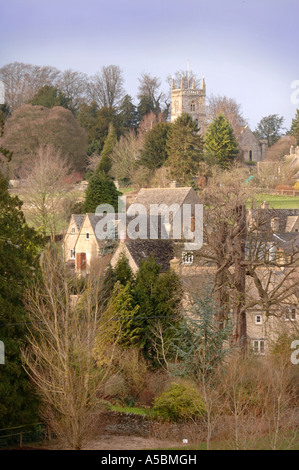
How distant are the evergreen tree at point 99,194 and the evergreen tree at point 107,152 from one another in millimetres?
9408

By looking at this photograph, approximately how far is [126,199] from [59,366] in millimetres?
34452

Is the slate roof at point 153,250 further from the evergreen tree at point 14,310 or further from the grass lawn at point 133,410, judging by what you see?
the evergreen tree at point 14,310

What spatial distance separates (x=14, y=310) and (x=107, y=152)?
46.4 meters

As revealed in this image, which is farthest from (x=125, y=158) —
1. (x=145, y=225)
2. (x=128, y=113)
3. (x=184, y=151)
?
(x=145, y=225)

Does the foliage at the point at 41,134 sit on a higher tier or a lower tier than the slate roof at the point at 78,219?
higher

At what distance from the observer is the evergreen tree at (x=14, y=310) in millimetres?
16156

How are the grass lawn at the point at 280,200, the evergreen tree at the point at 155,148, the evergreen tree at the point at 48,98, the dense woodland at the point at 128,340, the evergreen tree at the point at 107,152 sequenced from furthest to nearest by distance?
the evergreen tree at the point at 48,98, the evergreen tree at the point at 107,152, the evergreen tree at the point at 155,148, the grass lawn at the point at 280,200, the dense woodland at the point at 128,340

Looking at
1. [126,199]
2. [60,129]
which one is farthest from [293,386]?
[60,129]

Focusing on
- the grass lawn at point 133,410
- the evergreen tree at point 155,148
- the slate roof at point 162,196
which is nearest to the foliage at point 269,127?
the evergreen tree at point 155,148

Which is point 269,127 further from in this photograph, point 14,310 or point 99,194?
point 14,310

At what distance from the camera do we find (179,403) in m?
18.6

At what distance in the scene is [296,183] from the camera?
198 feet
